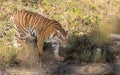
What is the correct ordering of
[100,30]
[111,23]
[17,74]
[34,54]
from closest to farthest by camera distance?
[17,74], [34,54], [100,30], [111,23]

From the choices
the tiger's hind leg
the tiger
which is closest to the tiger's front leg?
the tiger

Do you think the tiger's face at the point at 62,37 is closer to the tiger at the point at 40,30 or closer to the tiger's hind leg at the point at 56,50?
the tiger at the point at 40,30

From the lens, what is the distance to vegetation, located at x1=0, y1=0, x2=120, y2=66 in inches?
376

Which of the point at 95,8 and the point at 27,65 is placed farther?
the point at 95,8

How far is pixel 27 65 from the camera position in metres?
9.09

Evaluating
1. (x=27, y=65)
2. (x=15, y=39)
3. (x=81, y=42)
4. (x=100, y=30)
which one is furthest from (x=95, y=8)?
(x=27, y=65)

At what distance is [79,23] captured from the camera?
473 inches

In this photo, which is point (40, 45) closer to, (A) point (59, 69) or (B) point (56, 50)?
(B) point (56, 50)

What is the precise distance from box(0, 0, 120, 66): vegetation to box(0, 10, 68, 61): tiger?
0.34 meters

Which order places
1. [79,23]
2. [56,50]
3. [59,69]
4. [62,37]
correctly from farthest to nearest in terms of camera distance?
[79,23], [56,50], [62,37], [59,69]

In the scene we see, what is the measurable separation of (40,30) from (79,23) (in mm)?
2641

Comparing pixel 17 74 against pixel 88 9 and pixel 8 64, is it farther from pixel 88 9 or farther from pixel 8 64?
pixel 88 9

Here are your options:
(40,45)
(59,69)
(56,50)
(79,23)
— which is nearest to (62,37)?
(56,50)

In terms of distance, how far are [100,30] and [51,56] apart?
7.60ft
